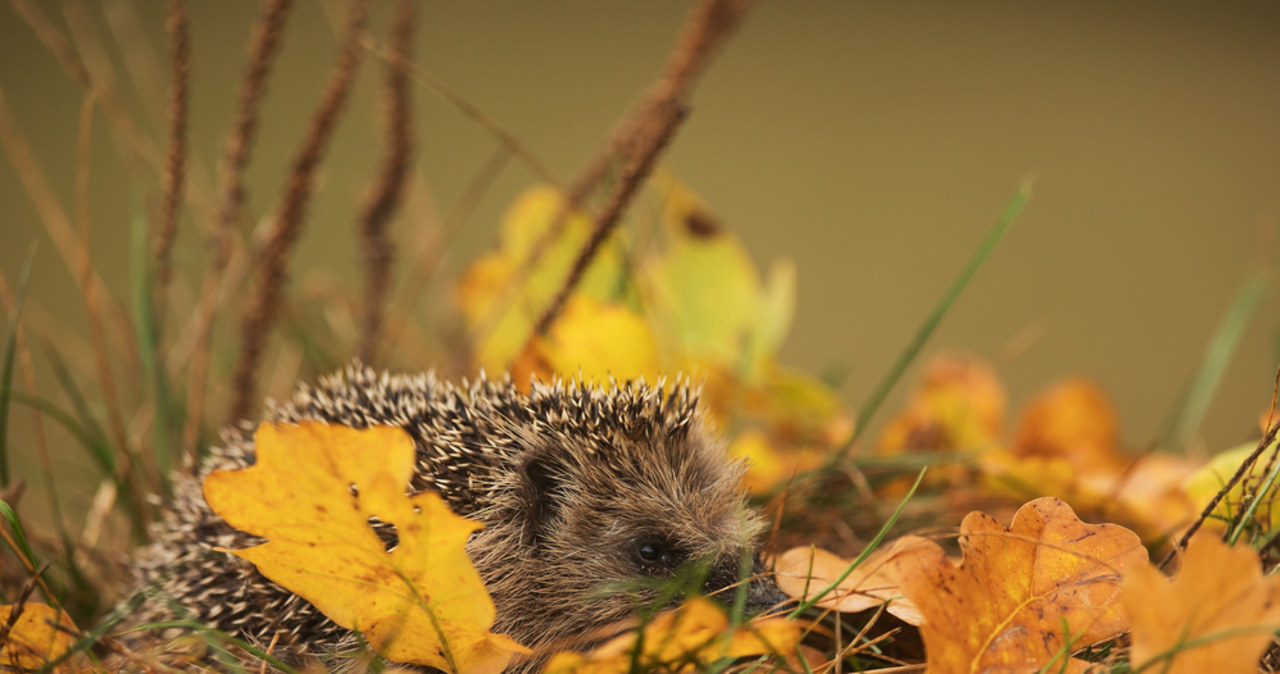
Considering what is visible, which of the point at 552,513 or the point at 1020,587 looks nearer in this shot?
the point at 1020,587

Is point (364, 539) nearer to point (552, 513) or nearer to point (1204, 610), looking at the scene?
point (552, 513)

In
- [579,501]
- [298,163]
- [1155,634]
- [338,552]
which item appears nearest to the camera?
[1155,634]

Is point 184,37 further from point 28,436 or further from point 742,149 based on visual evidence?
point 742,149

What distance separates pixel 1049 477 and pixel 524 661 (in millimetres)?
773

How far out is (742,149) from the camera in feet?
16.3

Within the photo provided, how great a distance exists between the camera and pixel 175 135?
126 centimetres

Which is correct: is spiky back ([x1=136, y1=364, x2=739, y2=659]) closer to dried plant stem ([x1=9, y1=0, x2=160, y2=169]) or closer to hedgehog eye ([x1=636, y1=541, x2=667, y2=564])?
hedgehog eye ([x1=636, y1=541, x2=667, y2=564])

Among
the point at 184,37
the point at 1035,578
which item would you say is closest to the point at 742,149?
the point at 184,37

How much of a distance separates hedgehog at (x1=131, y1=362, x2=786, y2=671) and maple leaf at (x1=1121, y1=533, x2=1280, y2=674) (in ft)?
1.63

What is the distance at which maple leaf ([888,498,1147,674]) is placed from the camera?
0.80m

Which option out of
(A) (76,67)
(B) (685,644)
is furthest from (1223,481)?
(A) (76,67)

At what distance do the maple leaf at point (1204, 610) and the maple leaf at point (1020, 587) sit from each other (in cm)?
11

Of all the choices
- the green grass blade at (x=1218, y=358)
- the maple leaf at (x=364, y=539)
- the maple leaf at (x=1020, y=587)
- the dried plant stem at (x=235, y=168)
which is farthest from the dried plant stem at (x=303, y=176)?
the green grass blade at (x=1218, y=358)

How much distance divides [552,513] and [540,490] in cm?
4
